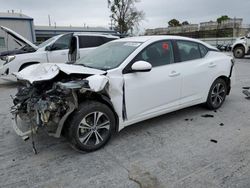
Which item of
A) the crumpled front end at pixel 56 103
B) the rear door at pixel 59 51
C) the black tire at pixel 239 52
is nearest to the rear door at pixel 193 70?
the crumpled front end at pixel 56 103

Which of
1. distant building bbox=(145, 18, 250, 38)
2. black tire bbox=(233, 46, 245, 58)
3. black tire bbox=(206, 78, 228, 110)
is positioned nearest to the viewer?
black tire bbox=(206, 78, 228, 110)

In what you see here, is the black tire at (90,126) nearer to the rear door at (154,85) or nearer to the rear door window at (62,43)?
the rear door at (154,85)

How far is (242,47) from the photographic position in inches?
625

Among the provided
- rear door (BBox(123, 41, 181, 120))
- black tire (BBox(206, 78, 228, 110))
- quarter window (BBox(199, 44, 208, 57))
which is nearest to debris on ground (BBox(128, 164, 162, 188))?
rear door (BBox(123, 41, 181, 120))

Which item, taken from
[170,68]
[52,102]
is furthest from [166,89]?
[52,102]

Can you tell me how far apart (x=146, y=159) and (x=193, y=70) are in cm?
204

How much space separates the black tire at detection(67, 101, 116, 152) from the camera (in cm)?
295

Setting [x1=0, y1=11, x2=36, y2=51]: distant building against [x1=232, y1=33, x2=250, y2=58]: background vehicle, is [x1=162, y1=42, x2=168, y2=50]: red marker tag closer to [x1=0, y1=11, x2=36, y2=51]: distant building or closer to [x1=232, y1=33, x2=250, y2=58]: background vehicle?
[x1=232, y1=33, x2=250, y2=58]: background vehicle

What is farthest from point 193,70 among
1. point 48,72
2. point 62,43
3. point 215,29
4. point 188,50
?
point 215,29

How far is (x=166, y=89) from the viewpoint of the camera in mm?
3805

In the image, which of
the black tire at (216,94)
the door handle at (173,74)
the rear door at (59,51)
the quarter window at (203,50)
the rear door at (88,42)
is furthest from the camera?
the rear door at (88,42)

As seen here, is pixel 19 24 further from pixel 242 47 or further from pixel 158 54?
pixel 158 54

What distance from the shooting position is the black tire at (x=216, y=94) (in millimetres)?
4669

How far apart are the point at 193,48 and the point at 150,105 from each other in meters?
1.64
